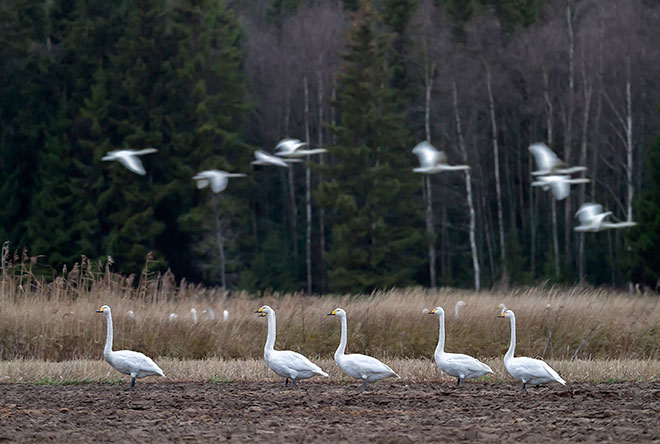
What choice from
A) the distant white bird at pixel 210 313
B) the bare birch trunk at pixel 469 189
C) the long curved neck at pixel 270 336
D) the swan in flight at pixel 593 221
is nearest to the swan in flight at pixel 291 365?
the long curved neck at pixel 270 336

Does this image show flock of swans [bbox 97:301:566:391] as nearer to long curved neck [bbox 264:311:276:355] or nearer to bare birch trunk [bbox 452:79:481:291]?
long curved neck [bbox 264:311:276:355]

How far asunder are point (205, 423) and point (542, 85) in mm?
34478

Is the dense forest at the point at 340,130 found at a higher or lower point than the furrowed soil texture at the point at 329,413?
higher

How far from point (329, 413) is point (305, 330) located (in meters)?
6.80

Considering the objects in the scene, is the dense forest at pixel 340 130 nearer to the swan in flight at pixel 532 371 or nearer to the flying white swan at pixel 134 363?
the flying white swan at pixel 134 363

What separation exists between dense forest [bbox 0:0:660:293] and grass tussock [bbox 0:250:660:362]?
892 inches

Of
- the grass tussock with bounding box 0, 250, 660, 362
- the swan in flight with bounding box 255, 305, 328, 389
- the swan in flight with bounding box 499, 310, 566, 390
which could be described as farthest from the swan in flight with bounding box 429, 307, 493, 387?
the grass tussock with bounding box 0, 250, 660, 362

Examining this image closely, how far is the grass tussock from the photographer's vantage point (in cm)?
1719

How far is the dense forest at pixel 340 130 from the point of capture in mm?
42344

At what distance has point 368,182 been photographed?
1714 inches

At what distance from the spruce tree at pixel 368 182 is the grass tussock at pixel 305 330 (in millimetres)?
→ 22953

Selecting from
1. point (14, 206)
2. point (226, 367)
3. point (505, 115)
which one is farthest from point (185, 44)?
point (226, 367)

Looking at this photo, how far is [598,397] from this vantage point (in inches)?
481

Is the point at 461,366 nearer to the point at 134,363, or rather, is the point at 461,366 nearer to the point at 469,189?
the point at 134,363
